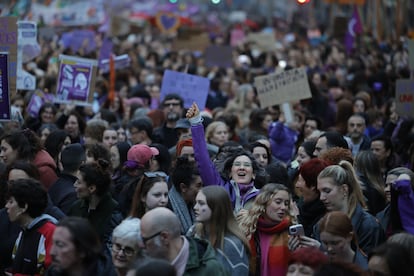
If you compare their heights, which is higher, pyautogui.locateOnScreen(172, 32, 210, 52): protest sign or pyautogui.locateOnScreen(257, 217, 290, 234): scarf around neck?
pyautogui.locateOnScreen(172, 32, 210, 52): protest sign

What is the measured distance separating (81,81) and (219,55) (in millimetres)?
7618

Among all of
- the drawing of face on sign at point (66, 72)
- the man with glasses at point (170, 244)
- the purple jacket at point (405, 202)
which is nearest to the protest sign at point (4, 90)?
the drawing of face on sign at point (66, 72)

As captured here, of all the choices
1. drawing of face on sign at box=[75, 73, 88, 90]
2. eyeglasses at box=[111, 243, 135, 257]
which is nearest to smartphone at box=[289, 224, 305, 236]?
eyeglasses at box=[111, 243, 135, 257]

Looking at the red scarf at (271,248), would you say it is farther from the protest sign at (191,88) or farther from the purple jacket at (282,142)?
the protest sign at (191,88)

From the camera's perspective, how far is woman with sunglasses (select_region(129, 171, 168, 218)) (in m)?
7.63

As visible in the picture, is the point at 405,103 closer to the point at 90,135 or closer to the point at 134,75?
the point at 90,135

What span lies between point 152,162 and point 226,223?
2.45 m

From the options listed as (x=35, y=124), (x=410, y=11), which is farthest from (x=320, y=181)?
(x=410, y=11)

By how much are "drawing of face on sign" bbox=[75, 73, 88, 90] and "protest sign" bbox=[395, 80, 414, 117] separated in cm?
411

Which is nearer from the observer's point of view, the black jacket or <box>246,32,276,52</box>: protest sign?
the black jacket

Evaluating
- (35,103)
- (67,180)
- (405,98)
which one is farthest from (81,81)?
(67,180)

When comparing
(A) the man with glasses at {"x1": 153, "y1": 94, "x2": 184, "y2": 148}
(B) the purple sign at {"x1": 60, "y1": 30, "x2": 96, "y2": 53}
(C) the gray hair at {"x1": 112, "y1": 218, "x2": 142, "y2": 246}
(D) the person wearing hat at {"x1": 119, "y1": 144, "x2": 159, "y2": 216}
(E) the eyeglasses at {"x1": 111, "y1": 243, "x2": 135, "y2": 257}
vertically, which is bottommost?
(E) the eyeglasses at {"x1": 111, "y1": 243, "x2": 135, "y2": 257}

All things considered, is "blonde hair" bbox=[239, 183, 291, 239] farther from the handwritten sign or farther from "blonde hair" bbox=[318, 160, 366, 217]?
the handwritten sign

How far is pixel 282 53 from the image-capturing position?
32.8m
